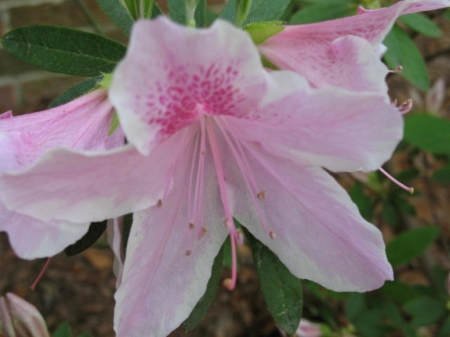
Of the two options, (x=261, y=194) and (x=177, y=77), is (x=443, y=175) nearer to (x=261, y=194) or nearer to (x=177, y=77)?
(x=261, y=194)

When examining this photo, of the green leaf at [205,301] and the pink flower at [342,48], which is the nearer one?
the pink flower at [342,48]

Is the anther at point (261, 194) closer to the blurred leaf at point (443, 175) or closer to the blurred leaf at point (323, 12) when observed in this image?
the blurred leaf at point (323, 12)

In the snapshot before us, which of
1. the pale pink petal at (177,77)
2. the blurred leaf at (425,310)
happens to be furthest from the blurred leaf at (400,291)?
the pale pink petal at (177,77)

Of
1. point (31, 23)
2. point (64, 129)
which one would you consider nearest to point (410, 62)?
point (64, 129)

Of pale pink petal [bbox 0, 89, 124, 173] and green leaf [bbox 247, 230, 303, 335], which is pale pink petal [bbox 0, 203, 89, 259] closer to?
pale pink petal [bbox 0, 89, 124, 173]

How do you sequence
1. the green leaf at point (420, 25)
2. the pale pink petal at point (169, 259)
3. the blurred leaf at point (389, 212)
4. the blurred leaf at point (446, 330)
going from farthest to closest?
the blurred leaf at point (389, 212) < the blurred leaf at point (446, 330) < the green leaf at point (420, 25) < the pale pink petal at point (169, 259)

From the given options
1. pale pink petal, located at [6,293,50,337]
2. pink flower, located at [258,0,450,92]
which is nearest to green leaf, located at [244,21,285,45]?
pink flower, located at [258,0,450,92]

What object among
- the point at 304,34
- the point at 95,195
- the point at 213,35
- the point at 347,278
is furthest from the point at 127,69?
the point at 347,278
